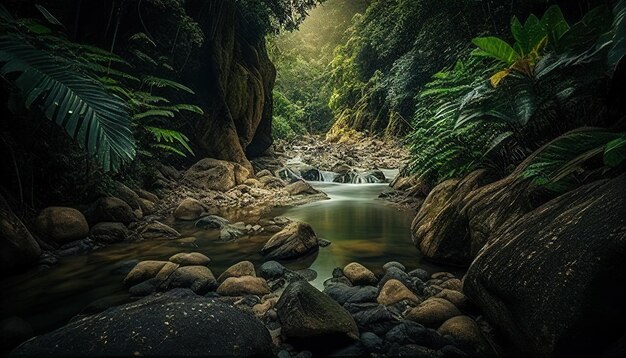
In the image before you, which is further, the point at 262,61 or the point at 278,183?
the point at 262,61

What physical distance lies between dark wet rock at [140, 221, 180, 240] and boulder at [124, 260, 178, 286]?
5.24 ft

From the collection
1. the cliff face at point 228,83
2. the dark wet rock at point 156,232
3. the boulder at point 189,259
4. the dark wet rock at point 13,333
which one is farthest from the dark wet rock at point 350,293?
the cliff face at point 228,83

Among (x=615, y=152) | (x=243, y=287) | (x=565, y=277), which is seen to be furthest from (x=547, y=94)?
(x=243, y=287)

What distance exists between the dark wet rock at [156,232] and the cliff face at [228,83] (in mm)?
5894

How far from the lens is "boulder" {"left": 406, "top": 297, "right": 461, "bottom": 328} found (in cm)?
229

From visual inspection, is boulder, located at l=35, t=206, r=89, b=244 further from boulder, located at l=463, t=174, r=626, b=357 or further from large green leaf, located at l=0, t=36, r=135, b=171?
boulder, located at l=463, t=174, r=626, b=357

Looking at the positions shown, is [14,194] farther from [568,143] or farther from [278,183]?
[278,183]

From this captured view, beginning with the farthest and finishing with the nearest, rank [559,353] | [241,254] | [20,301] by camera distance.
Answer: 1. [241,254]
2. [20,301]
3. [559,353]

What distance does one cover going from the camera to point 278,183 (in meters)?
10.9

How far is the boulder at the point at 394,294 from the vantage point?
8.94 feet

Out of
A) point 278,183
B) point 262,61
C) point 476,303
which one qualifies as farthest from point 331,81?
point 476,303

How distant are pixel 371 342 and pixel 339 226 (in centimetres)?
398

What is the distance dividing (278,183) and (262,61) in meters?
6.55

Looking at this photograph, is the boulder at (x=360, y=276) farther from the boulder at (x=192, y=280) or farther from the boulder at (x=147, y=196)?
the boulder at (x=147, y=196)
